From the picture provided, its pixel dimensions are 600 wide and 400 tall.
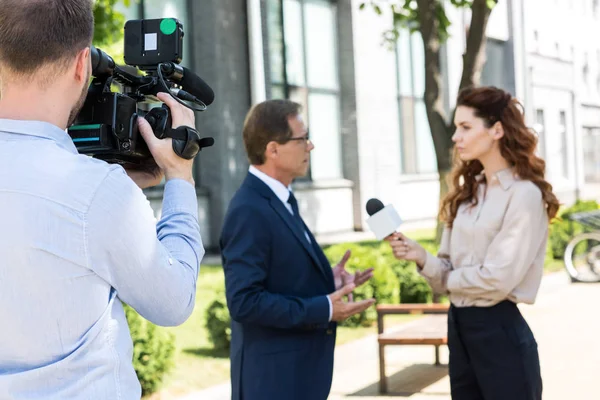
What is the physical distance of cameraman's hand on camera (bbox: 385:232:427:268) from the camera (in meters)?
4.06

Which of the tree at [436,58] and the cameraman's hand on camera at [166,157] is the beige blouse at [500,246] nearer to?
the cameraman's hand on camera at [166,157]

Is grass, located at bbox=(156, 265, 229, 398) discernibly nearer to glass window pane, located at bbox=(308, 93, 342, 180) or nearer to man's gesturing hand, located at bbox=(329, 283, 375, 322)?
man's gesturing hand, located at bbox=(329, 283, 375, 322)

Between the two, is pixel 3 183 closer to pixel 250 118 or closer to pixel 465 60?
pixel 250 118

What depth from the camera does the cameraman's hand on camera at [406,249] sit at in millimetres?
4059

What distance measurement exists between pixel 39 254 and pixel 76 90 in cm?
36

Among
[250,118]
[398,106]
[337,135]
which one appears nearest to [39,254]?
[250,118]

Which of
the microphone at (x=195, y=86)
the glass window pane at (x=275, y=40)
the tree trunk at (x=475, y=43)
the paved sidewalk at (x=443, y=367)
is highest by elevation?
the glass window pane at (x=275, y=40)

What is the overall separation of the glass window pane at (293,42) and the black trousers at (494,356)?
55.2 feet

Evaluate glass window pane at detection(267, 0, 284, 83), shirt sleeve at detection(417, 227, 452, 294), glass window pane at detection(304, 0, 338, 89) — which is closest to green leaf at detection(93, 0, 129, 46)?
shirt sleeve at detection(417, 227, 452, 294)

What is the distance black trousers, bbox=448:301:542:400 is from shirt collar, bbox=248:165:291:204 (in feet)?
3.02

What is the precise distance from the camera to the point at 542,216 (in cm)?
394

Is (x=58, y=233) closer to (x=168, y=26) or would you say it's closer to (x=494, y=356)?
(x=168, y=26)

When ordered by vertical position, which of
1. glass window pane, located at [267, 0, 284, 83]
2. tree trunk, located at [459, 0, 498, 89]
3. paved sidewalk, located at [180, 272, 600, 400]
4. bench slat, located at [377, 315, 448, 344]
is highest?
glass window pane, located at [267, 0, 284, 83]

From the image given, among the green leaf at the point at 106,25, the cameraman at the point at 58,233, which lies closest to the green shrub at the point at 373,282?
the green leaf at the point at 106,25
